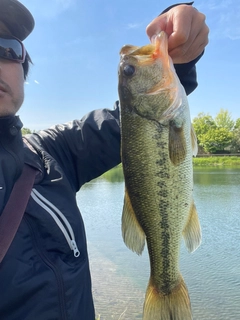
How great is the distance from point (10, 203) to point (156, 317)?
0.88m

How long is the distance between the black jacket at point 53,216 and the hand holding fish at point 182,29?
176mm

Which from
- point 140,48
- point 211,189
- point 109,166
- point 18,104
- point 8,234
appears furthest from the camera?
point 211,189

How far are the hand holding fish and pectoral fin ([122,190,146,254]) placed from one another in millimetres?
729

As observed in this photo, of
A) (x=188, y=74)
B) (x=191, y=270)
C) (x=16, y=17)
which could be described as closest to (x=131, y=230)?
(x=188, y=74)

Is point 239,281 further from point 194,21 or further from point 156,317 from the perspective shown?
point 194,21

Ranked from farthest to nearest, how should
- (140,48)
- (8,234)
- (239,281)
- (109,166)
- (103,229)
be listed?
(103,229)
(239,281)
(109,166)
(140,48)
(8,234)

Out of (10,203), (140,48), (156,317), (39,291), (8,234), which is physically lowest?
(156,317)

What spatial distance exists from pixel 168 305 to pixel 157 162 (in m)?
0.71

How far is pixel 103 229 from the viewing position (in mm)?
10609

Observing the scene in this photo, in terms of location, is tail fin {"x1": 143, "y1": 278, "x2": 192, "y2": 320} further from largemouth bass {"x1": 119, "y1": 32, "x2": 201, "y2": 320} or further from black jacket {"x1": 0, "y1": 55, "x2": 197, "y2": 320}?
black jacket {"x1": 0, "y1": 55, "x2": 197, "y2": 320}

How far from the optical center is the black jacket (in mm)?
1374

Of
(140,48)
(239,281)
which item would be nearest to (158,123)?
(140,48)

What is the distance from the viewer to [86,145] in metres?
1.82

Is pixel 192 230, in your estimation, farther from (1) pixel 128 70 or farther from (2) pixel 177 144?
(1) pixel 128 70
